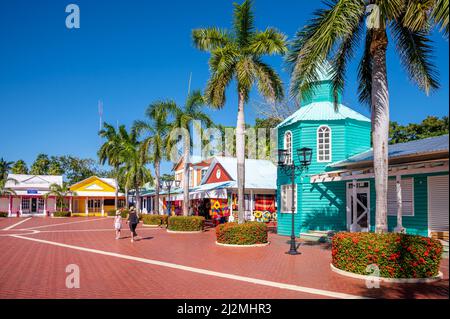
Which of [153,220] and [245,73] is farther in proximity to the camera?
[153,220]

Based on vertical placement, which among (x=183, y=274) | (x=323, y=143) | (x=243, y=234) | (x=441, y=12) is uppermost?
(x=441, y=12)

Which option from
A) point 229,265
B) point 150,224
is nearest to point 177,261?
point 229,265

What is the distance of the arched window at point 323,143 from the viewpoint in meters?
18.3

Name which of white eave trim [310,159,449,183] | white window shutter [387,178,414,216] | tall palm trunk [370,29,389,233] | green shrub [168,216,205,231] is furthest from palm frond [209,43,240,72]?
green shrub [168,216,205,231]

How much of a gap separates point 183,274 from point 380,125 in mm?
5982

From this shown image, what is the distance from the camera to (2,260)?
1170cm

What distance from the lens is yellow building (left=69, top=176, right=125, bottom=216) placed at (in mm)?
48094

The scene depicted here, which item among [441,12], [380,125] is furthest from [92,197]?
[441,12]

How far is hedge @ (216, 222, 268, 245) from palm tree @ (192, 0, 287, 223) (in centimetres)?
62

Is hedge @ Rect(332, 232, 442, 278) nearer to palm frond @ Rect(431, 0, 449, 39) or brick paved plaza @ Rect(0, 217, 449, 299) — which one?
brick paved plaza @ Rect(0, 217, 449, 299)

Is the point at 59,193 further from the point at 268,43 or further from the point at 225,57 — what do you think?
the point at 268,43

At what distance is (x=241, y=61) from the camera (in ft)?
51.1

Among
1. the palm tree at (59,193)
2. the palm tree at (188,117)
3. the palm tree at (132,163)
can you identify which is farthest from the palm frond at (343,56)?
the palm tree at (59,193)
